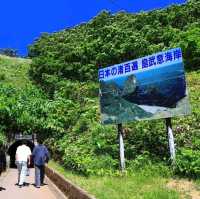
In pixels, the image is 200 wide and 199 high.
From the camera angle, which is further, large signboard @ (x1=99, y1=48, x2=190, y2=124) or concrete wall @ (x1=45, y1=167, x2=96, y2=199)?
large signboard @ (x1=99, y1=48, x2=190, y2=124)

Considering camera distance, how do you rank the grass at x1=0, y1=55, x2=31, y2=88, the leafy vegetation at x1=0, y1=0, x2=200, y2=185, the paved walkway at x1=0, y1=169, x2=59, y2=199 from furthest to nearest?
1. the grass at x1=0, y1=55, x2=31, y2=88
2. the leafy vegetation at x1=0, y1=0, x2=200, y2=185
3. the paved walkway at x1=0, y1=169, x2=59, y2=199

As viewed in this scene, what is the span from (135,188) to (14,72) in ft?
217

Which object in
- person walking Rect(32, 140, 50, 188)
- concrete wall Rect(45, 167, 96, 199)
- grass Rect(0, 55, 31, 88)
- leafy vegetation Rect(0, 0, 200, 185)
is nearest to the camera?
concrete wall Rect(45, 167, 96, 199)

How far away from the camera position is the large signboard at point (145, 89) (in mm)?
18125

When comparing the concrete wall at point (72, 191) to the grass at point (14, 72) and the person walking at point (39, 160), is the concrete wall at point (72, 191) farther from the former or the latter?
the grass at point (14, 72)

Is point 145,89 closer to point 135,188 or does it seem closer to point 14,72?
point 135,188

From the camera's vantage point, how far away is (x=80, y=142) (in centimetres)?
2569

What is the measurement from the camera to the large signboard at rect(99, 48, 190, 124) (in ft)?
59.5

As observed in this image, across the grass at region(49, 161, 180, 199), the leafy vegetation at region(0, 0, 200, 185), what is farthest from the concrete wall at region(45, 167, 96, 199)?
the leafy vegetation at region(0, 0, 200, 185)

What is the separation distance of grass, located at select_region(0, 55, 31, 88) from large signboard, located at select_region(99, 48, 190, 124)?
45766 mm

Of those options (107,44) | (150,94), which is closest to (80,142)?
(150,94)

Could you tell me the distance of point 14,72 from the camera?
78.6 m

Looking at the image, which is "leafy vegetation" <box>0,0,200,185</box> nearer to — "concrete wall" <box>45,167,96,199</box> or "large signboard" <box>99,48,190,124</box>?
"large signboard" <box>99,48,190,124</box>

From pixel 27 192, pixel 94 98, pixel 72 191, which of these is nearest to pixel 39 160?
pixel 27 192
